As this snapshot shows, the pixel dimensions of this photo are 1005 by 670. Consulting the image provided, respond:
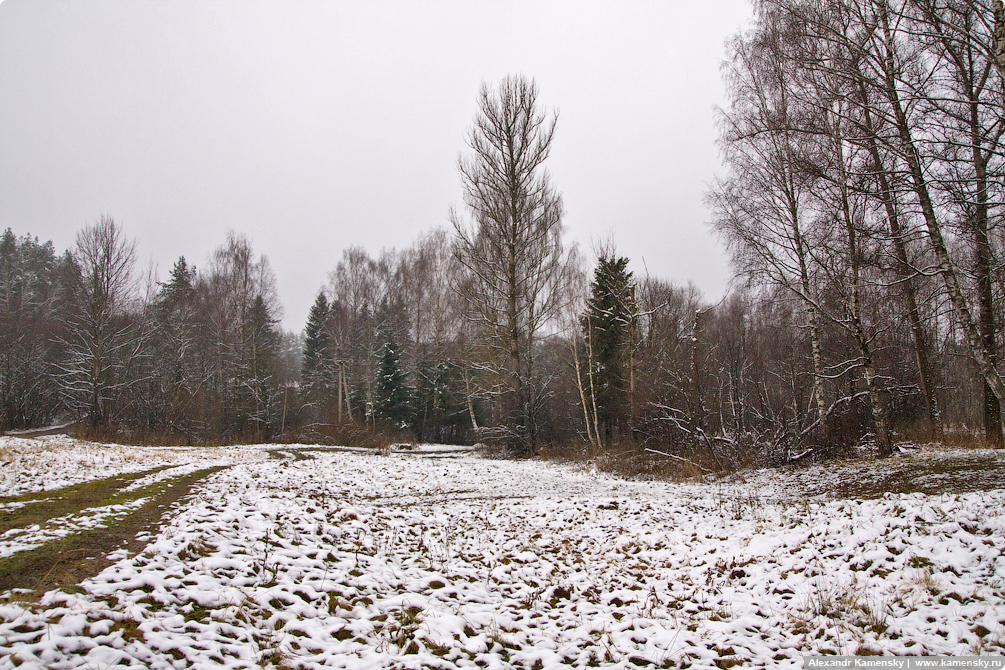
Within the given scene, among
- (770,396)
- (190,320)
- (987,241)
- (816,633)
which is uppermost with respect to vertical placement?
(190,320)

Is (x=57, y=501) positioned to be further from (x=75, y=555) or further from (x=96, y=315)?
(x=96, y=315)

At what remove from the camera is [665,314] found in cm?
2802

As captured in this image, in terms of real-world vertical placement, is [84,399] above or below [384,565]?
above

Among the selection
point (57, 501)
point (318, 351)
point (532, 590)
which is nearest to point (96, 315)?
point (318, 351)

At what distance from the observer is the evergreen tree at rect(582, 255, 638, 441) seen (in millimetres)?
25188

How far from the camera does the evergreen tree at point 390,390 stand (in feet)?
113

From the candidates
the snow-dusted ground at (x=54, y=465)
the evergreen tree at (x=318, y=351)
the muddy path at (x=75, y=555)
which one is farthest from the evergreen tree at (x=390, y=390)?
Result: the muddy path at (x=75, y=555)

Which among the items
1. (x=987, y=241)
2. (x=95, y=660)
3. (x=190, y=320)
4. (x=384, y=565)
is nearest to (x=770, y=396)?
(x=987, y=241)

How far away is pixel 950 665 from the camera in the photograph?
136 inches

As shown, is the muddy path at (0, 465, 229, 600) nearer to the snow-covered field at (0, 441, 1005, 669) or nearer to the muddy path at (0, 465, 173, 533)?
the snow-covered field at (0, 441, 1005, 669)

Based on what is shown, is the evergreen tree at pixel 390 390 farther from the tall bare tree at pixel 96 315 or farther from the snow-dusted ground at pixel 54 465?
the snow-dusted ground at pixel 54 465

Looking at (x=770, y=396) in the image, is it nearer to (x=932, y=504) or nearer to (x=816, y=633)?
(x=932, y=504)

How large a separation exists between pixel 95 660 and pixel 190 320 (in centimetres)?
3657

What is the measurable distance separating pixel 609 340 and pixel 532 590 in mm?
21806
